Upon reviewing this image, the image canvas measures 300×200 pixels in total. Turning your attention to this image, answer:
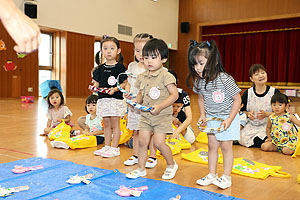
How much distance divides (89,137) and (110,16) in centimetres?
987

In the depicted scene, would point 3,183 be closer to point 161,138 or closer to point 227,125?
point 161,138

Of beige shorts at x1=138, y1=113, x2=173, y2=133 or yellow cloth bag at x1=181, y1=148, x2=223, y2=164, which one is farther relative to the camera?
yellow cloth bag at x1=181, y1=148, x2=223, y2=164

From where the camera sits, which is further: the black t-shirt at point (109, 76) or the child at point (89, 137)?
the child at point (89, 137)

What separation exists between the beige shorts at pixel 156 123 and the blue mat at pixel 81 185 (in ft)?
1.16

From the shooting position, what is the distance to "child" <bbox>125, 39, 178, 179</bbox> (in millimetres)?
2180

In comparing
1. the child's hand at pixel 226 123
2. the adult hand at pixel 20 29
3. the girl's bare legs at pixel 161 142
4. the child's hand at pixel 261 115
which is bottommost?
the girl's bare legs at pixel 161 142

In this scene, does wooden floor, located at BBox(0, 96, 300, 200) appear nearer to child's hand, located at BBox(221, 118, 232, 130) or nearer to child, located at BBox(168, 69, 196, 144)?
child, located at BBox(168, 69, 196, 144)

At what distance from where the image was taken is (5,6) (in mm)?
822

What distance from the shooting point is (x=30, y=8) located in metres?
9.59

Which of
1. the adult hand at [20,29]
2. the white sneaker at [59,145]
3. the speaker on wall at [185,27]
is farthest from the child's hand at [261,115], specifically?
the speaker on wall at [185,27]

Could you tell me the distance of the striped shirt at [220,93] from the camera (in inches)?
80.5

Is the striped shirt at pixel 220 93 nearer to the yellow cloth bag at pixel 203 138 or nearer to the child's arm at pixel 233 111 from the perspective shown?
the child's arm at pixel 233 111

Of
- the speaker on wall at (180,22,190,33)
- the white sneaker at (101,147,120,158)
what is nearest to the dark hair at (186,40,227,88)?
the white sneaker at (101,147,120,158)

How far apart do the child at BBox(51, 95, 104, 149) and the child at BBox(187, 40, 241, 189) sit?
4.76 ft
